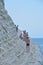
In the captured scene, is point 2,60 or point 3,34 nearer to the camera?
point 2,60

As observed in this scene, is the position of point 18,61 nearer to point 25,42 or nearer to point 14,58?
point 14,58

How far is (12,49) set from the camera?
968cm

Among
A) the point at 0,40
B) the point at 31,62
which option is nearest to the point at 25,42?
the point at 31,62

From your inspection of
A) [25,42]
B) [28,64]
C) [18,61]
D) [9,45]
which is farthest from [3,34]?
[25,42]

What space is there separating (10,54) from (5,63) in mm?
930

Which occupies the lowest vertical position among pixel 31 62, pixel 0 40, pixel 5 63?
pixel 31 62

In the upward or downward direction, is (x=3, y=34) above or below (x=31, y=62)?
above

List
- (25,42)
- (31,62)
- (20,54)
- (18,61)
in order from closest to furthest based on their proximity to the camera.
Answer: (18,61) < (20,54) < (31,62) < (25,42)

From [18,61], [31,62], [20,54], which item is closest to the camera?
[18,61]

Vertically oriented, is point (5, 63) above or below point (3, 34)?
below

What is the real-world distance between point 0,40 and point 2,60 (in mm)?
748

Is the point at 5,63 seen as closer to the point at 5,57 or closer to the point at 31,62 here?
the point at 5,57

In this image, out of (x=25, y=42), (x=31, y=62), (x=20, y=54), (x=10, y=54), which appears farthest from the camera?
(x=25, y=42)

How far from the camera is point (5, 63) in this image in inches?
328
